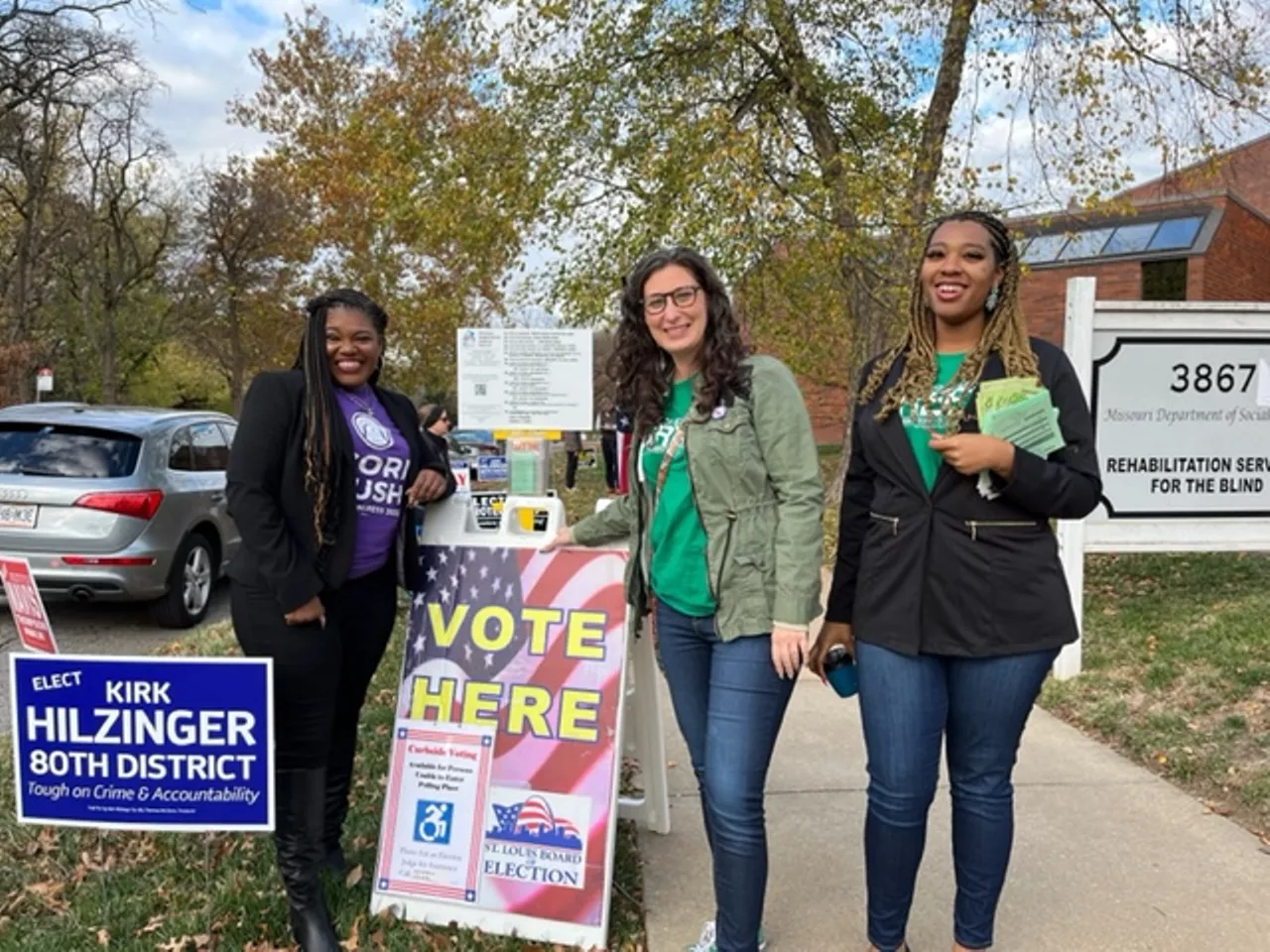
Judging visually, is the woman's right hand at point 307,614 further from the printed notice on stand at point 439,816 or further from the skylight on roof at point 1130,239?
the skylight on roof at point 1130,239

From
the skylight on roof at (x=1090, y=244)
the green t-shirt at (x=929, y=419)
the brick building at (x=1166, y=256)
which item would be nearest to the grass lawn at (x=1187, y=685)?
the green t-shirt at (x=929, y=419)

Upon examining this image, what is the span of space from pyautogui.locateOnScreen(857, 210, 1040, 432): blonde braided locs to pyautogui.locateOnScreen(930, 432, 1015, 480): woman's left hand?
10 cm

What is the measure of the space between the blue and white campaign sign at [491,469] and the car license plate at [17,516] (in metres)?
6.34

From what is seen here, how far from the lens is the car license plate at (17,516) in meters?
6.67

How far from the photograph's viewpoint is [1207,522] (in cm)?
554

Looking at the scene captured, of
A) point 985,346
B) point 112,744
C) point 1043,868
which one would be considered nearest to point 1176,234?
point 1043,868

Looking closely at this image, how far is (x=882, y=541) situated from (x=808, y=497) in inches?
8.4

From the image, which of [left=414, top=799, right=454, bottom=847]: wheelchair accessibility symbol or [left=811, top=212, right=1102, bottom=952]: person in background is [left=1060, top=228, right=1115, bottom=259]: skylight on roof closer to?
[left=811, top=212, right=1102, bottom=952]: person in background

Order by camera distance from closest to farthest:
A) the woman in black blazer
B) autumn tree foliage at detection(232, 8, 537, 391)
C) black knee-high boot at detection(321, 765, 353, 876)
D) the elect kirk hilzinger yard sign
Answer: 1. the woman in black blazer
2. black knee-high boot at detection(321, 765, 353, 876)
3. the elect kirk hilzinger yard sign
4. autumn tree foliage at detection(232, 8, 537, 391)

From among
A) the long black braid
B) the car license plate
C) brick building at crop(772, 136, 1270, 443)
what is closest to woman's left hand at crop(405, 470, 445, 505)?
the long black braid

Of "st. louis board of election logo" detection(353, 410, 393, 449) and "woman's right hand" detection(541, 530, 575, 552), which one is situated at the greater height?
"st. louis board of election logo" detection(353, 410, 393, 449)

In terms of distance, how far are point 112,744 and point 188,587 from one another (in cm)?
485

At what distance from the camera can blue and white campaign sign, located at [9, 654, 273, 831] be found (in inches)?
114

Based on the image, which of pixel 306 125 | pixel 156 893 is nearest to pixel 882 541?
pixel 156 893
